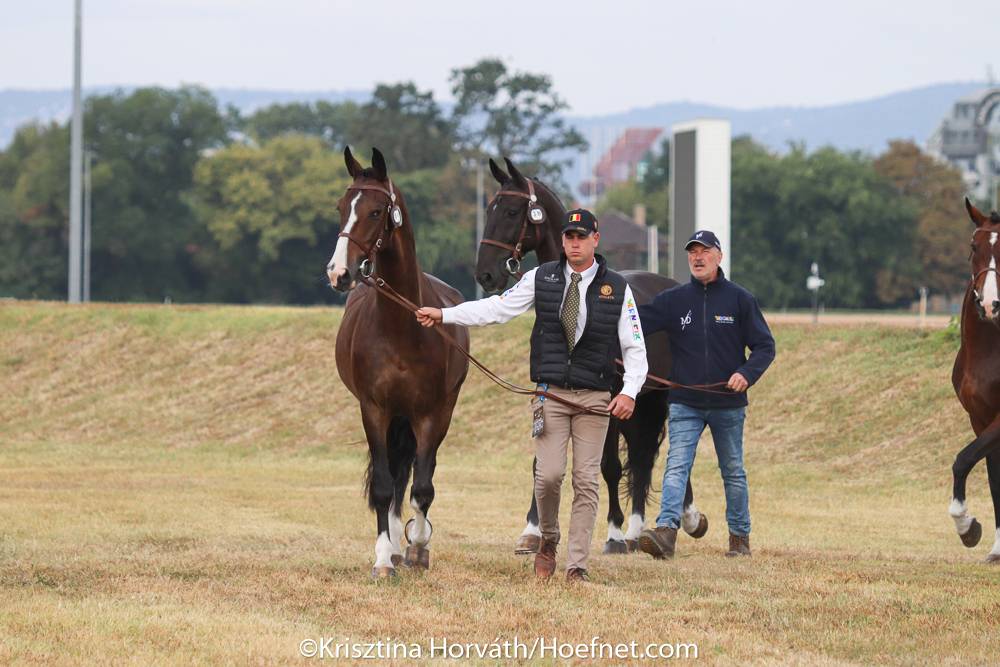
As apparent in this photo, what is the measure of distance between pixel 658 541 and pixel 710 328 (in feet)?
5.17

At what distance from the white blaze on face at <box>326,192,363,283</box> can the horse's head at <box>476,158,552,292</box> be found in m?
1.35

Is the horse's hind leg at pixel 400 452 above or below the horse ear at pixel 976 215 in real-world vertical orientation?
below

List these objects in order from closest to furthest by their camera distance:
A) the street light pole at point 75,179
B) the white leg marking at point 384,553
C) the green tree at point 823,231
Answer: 1. the white leg marking at point 384,553
2. the street light pole at point 75,179
3. the green tree at point 823,231

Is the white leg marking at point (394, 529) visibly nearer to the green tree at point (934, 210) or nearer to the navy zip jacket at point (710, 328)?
the navy zip jacket at point (710, 328)

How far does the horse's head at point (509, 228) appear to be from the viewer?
10.9 metres

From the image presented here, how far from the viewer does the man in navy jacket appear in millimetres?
10773

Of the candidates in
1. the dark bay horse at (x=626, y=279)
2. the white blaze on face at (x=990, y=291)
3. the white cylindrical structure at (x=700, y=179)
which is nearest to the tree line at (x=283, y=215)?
the white cylindrical structure at (x=700, y=179)

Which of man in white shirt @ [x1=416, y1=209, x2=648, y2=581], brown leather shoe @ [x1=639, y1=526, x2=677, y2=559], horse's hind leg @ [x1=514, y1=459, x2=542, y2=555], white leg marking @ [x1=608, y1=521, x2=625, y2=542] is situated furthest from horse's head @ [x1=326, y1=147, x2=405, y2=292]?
white leg marking @ [x1=608, y1=521, x2=625, y2=542]

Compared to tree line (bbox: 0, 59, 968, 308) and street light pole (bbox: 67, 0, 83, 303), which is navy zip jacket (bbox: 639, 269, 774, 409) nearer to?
street light pole (bbox: 67, 0, 83, 303)

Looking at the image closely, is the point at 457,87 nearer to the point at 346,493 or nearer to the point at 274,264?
the point at 274,264

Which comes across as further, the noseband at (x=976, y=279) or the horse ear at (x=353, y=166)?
the noseband at (x=976, y=279)

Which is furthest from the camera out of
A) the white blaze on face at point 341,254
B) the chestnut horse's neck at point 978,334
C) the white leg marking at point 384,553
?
the chestnut horse's neck at point 978,334

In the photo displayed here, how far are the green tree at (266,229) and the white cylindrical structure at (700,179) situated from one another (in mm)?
52073

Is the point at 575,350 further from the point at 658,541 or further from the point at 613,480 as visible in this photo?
the point at 613,480
